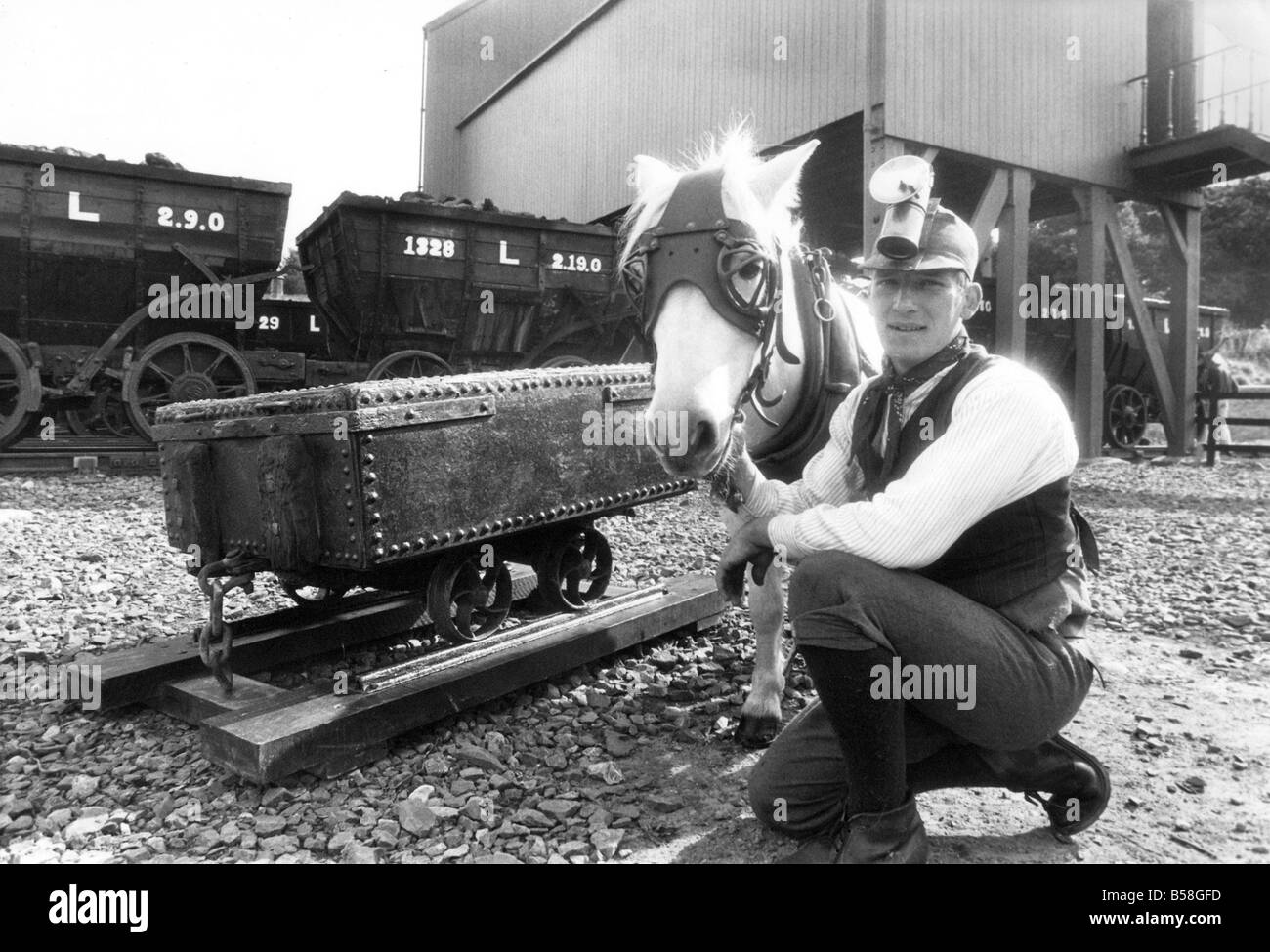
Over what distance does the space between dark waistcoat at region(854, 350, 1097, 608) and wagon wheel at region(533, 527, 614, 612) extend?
200 cm

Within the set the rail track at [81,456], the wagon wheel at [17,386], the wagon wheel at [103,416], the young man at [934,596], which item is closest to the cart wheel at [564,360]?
the rail track at [81,456]

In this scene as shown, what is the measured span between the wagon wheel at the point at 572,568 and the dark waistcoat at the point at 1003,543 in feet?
6.55

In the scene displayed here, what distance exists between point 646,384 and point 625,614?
1.03 m

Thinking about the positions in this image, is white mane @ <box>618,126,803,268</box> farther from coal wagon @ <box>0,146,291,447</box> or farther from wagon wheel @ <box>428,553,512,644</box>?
coal wagon @ <box>0,146,291,447</box>

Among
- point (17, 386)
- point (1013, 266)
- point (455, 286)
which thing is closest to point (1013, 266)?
point (1013, 266)

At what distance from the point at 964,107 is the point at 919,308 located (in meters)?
9.59

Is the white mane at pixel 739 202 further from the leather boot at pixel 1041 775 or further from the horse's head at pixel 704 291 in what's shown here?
the leather boot at pixel 1041 775

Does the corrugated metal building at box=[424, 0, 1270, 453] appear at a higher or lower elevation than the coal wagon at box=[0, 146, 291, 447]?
higher

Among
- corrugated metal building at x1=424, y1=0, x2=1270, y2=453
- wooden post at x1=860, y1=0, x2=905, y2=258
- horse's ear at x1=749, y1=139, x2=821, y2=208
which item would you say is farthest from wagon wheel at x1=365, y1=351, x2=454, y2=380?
horse's ear at x1=749, y1=139, x2=821, y2=208

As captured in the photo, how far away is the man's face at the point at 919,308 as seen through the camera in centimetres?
211

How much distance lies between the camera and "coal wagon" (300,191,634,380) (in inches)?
356

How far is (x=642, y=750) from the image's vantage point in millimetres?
2912
